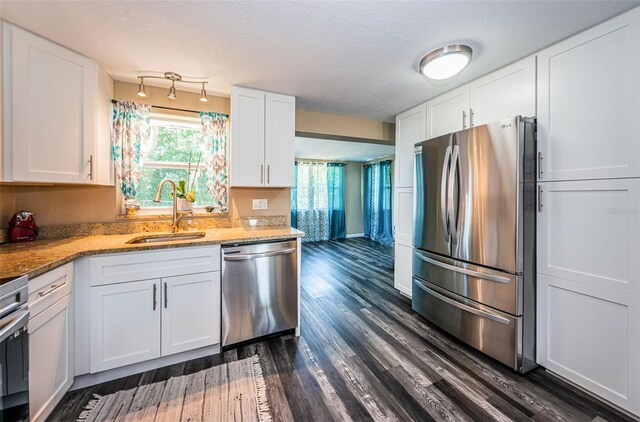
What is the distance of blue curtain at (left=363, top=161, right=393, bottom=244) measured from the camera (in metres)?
6.59

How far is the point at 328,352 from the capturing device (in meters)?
2.04

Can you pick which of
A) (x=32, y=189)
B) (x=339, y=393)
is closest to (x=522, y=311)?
(x=339, y=393)

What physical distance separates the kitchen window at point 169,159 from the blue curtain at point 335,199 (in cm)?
476

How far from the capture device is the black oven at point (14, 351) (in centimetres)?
98

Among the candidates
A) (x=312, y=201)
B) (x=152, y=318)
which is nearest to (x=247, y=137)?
(x=152, y=318)

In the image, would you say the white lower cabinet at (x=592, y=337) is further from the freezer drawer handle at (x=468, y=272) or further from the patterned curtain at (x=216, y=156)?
the patterned curtain at (x=216, y=156)

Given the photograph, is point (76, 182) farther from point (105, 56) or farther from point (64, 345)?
point (64, 345)

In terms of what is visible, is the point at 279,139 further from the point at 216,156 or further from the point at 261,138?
the point at 216,156

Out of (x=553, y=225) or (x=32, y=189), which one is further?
(x=32, y=189)

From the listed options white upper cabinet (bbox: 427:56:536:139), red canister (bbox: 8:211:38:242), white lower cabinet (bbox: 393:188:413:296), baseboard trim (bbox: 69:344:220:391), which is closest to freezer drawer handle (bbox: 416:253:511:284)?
white lower cabinet (bbox: 393:188:413:296)

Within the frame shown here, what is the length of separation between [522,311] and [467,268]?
16.9 inches

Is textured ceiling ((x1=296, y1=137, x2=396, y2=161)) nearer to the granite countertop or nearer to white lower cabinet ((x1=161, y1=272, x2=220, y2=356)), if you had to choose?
the granite countertop

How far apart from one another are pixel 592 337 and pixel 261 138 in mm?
2904

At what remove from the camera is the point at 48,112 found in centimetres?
165
